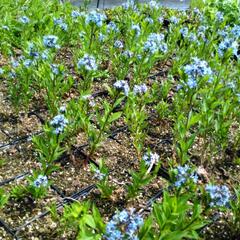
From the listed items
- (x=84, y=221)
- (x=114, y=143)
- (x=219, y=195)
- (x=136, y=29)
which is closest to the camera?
(x=84, y=221)

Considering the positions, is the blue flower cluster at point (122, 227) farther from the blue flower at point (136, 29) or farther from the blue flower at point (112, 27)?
the blue flower at point (112, 27)

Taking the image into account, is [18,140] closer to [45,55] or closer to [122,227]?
[45,55]

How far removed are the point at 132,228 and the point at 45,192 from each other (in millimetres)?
943

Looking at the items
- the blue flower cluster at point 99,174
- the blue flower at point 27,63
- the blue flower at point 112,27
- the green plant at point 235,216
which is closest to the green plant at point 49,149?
the blue flower cluster at point 99,174

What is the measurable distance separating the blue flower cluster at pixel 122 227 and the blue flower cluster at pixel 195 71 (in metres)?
1.24

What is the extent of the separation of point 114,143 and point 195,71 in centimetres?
88

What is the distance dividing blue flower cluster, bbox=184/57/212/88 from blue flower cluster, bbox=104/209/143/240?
1243mm

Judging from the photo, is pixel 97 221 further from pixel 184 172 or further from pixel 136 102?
pixel 136 102

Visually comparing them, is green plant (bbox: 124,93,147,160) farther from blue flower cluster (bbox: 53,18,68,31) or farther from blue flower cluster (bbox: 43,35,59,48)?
A: blue flower cluster (bbox: 53,18,68,31)

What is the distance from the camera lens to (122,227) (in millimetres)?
1753

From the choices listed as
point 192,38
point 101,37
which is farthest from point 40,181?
point 192,38

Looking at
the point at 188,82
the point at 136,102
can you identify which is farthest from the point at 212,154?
the point at 136,102

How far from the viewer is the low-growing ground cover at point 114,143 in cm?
232

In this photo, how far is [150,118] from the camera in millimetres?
3541
